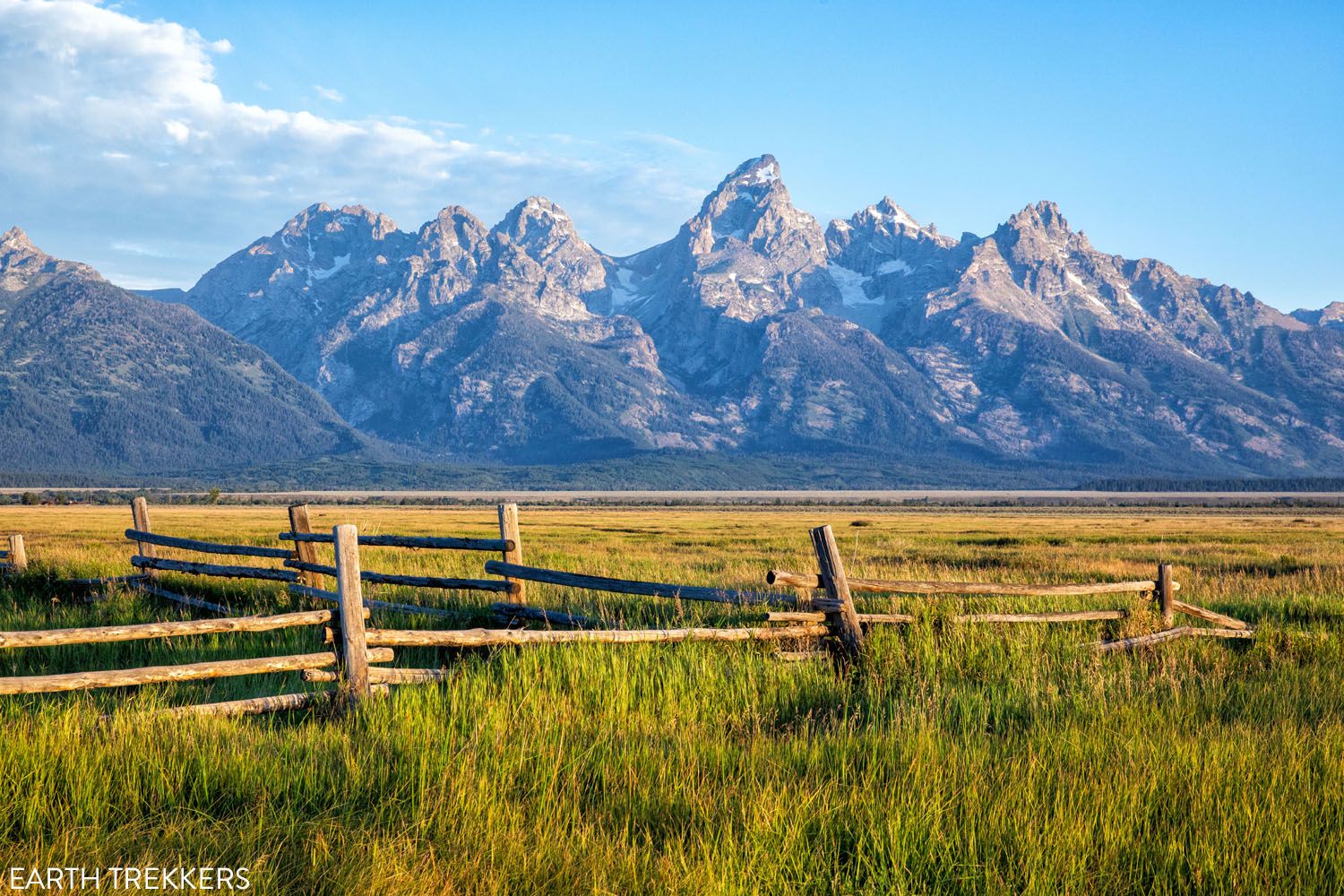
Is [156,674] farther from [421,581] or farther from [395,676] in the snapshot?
[421,581]

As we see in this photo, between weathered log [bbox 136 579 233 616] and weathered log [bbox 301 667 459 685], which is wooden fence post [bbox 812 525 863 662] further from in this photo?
weathered log [bbox 136 579 233 616]

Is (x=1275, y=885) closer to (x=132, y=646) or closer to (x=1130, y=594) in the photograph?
(x=1130, y=594)

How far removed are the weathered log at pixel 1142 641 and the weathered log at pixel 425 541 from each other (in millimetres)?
6554

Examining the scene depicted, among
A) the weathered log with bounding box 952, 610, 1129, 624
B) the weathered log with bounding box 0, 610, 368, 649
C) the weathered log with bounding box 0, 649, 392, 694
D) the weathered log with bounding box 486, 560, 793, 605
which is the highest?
the weathered log with bounding box 0, 610, 368, 649

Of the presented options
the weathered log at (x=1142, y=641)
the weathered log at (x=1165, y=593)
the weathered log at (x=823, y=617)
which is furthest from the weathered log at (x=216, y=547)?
the weathered log at (x=1165, y=593)

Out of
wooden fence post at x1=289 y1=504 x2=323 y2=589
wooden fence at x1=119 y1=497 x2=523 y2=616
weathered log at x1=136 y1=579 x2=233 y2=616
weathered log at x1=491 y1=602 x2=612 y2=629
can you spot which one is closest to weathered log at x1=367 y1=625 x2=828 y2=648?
weathered log at x1=491 y1=602 x2=612 y2=629

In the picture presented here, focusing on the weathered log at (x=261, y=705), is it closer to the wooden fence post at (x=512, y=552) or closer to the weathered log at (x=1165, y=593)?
the wooden fence post at (x=512, y=552)

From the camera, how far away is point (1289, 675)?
8.20 meters

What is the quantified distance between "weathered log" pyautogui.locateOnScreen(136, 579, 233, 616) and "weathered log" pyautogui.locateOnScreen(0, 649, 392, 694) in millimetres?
5948

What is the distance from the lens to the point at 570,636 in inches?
297

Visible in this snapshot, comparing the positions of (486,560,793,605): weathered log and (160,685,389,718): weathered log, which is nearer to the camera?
(160,685,389,718): weathered log

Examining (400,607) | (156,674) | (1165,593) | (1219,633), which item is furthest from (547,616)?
(1219,633)

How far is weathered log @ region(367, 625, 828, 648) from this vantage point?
7027mm

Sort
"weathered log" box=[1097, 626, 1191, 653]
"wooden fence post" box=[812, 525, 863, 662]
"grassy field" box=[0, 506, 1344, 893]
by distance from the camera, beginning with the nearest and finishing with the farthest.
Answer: "grassy field" box=[0, 506, 1344, 893] → "wooden fence post" box=[812, 525, 863, 662] → "weathered log" box=[1097, 626, 1191, 653]
